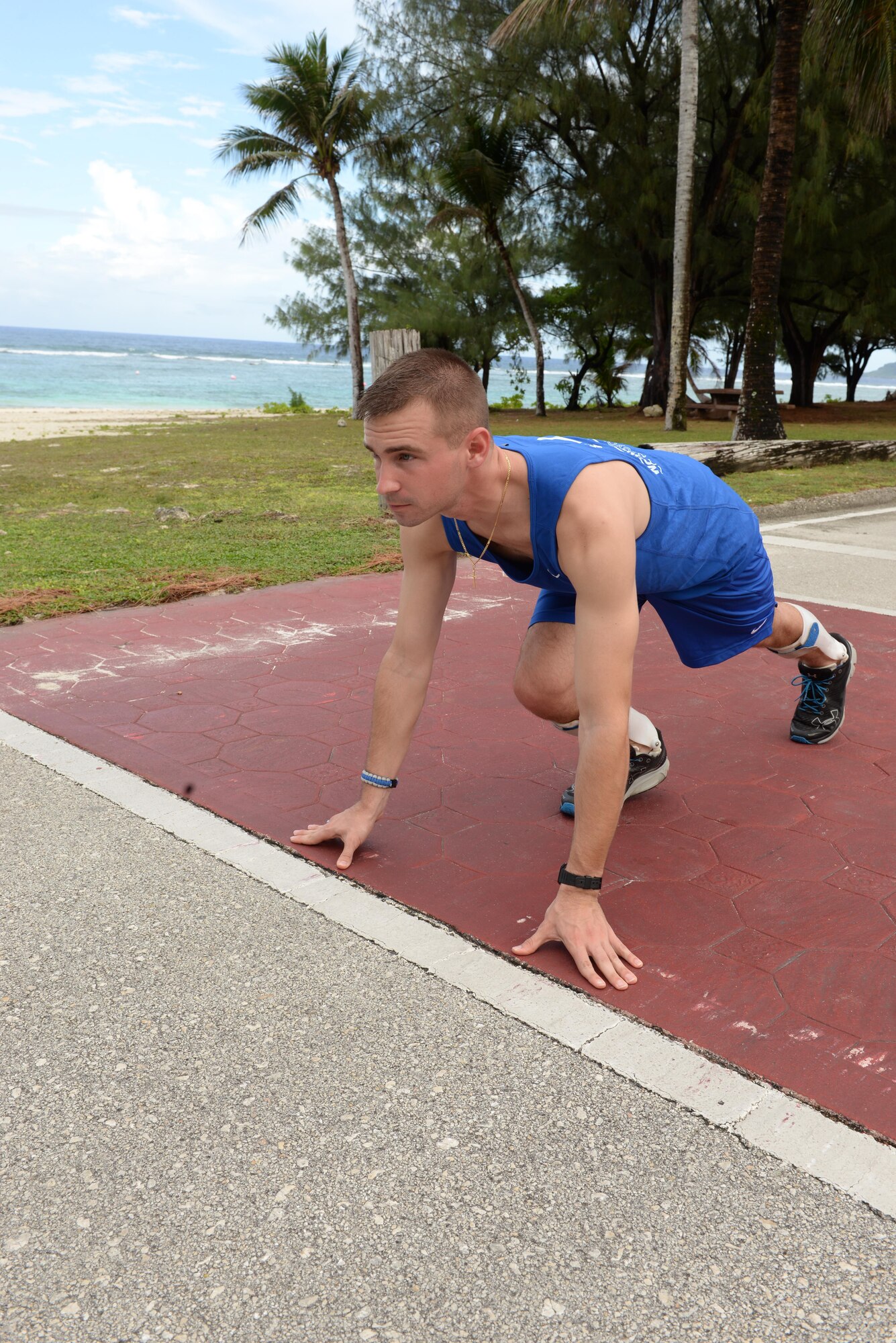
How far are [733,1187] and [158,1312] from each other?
37.4 inches

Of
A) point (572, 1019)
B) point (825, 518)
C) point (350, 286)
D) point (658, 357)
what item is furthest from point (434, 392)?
point (658, 357)

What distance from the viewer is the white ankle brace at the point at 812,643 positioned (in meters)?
3.73

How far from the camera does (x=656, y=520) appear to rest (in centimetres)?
282

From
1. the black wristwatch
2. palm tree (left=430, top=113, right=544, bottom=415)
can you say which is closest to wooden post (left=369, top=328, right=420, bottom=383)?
the black wristwatch

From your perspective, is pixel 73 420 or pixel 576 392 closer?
pixel 73 420

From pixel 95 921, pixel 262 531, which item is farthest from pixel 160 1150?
pixel 262 531

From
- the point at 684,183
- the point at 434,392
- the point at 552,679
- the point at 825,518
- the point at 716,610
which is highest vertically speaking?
the point at 684,183

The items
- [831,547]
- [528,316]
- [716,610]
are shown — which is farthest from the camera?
[528,316]

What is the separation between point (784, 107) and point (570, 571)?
1399 centimetres

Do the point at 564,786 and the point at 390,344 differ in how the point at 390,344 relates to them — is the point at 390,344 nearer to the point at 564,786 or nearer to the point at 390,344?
the point at 390,344

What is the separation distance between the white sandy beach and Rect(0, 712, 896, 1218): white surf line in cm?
1871

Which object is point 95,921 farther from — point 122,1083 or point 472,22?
point 472,22

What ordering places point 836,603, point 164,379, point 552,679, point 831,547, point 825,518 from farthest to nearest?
point 164,379 → point 825,518 → point 831,547 → point 836,603 → point 552,679

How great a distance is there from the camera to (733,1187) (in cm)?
184
